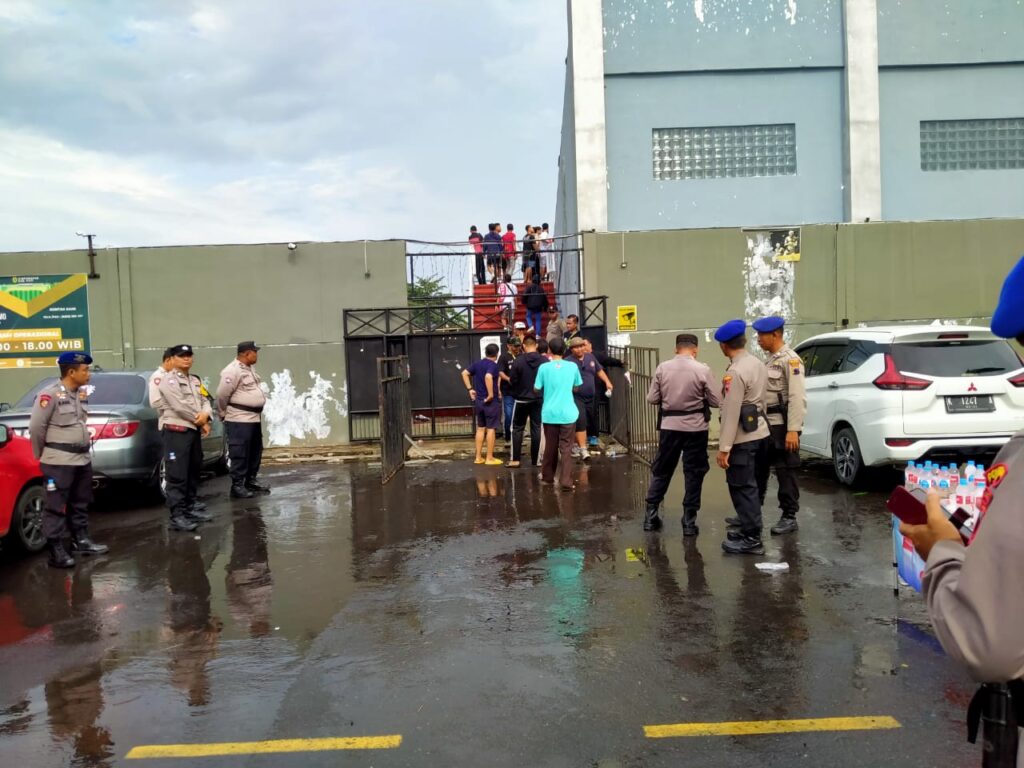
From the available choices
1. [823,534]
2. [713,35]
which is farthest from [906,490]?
[713,35]

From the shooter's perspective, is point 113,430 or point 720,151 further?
point 720,151

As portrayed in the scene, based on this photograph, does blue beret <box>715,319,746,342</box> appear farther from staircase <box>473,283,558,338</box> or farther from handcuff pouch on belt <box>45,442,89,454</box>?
staircase <box>473,283,558,338</box>

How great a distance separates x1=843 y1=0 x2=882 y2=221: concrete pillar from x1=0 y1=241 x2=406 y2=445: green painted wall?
930cm

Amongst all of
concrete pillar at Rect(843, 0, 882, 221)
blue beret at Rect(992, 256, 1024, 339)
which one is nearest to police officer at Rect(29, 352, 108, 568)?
blue beret at Rect(992, 256, 1024, 339)

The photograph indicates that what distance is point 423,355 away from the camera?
1465cm

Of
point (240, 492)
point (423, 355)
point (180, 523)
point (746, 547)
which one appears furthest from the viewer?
point (423, 355)

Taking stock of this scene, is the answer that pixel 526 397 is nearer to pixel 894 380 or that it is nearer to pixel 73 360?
pixel 894 380

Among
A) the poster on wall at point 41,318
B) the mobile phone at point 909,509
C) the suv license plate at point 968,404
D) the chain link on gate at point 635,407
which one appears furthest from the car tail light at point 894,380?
the poster on wall at point 41,318

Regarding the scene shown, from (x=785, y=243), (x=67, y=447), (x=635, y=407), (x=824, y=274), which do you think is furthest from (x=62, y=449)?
(x=824, y=274)

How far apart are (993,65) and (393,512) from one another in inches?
623

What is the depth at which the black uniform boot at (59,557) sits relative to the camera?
264 inches

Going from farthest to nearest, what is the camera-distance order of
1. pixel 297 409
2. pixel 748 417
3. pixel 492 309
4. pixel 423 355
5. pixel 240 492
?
pixel 492 309 < pixel 423 355 < pixel 297 409 < pixel 240 492 < pixel 748 417

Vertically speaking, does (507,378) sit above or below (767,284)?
below

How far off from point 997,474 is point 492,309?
14434 millimetres
